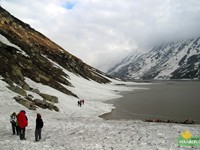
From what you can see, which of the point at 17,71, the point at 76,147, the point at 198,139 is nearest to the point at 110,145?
the point at 76,147

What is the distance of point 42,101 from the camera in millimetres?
36312

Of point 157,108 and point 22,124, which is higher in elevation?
point 157,108

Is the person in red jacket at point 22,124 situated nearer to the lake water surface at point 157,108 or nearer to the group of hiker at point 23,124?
the group of hiker at point 23,124

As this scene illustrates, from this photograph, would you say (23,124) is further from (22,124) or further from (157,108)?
(157,108)

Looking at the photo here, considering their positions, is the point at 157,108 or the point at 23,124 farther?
the point at 157,108

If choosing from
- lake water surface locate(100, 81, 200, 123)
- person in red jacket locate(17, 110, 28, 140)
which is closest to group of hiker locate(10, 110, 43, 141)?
person in red jacket locate(17, 110, 28, 140)

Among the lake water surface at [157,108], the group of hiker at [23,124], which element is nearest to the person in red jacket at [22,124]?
the group of hiker at [23,124]

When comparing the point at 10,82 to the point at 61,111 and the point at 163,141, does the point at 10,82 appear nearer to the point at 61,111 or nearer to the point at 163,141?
the point at 61,111

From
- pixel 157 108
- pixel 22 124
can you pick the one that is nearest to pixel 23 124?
pixel 22 124

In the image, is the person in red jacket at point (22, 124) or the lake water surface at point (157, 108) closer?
the person in red jacket at point (22, 124)

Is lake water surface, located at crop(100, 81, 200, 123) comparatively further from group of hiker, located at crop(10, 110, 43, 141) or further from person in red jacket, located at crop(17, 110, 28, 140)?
person in red jacket, located at crop(17, 110, 28, 140)

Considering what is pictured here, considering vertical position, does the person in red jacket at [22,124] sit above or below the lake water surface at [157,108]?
below

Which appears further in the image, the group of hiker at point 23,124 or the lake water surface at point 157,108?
the lake water surface at point 157,108

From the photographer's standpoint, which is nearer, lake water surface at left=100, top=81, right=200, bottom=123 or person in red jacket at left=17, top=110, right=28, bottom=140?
person in red jacket at left=17, top=110, right=28, bottom=140
